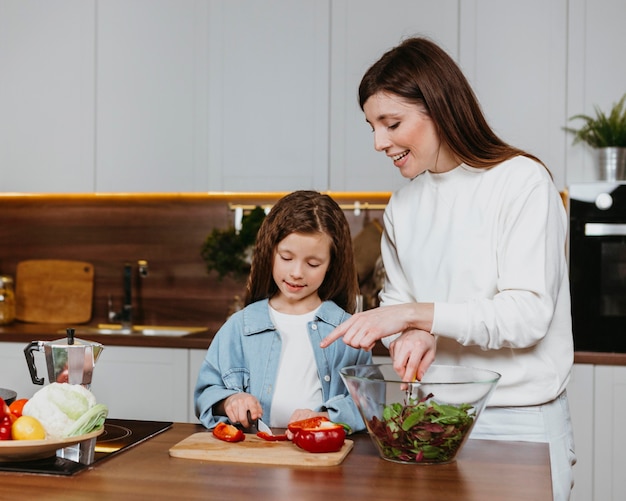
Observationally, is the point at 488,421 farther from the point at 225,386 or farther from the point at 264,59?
the point at 264,59

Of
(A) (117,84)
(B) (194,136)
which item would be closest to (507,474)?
(B) (194,136)

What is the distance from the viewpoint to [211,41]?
3.41 meters

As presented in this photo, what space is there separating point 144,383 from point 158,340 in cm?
18

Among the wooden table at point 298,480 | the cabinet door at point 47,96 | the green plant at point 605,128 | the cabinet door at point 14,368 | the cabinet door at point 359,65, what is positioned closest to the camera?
the wooden table at point 298,480

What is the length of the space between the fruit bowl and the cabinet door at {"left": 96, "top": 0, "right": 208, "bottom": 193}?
84.8 inches

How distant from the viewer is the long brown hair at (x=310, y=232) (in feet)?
6.16

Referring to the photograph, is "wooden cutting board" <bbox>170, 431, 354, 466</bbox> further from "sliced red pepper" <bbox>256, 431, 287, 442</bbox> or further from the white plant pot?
the white plant pot

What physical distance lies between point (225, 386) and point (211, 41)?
1.98 m

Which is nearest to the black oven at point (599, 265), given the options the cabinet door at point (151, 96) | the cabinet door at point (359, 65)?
the cabinet door at point (359, 65)

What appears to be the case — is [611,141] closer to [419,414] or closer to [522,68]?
[522,68]

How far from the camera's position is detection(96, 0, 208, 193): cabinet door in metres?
3.41

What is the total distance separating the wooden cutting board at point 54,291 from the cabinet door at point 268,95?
2.94ft

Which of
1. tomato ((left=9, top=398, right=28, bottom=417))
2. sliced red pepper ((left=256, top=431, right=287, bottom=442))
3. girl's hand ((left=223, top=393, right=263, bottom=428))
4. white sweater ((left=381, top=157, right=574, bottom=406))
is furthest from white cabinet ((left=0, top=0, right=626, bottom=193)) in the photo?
tomato ((left=9, top=398, right=28, bottom=417))

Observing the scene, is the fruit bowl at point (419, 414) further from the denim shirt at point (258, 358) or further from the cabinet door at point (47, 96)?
the cabinet door at point (47, 96)
